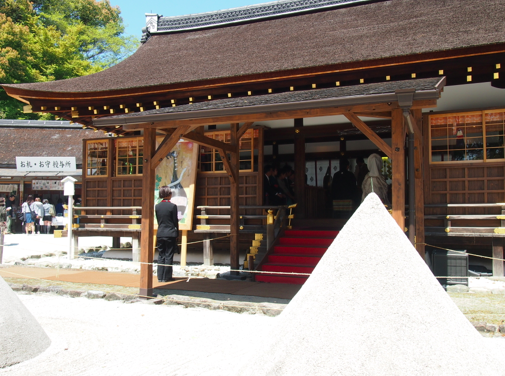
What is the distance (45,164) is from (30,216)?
2.63 m

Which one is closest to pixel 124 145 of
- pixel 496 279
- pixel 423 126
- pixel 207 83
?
pixel 207 83

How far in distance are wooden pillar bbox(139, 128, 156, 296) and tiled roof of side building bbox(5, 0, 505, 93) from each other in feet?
6.48

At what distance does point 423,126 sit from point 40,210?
17.3 meters

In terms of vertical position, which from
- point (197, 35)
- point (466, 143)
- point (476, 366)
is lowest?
point (476, 366)

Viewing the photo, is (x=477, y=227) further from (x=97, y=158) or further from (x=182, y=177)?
(x=97, y=158)

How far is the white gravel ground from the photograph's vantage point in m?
4.13

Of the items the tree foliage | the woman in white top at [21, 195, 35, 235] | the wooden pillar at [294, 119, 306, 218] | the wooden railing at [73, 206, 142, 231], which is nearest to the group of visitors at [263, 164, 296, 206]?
the wooden pillar at [294, 119, 306, 218]

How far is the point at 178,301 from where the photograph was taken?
22.5ft

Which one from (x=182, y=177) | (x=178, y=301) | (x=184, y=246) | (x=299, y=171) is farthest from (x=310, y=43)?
(x=178, y=301)

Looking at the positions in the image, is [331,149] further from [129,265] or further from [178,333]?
[178,333]

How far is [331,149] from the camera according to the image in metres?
13.3

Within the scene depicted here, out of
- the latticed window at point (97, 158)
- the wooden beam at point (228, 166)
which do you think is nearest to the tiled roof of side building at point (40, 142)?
the latticed window at point (97, 158)

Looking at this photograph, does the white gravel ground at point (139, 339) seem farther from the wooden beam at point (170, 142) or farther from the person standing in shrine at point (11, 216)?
the person standing in shrine at point (11, 216)

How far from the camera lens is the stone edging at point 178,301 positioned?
6.21m
